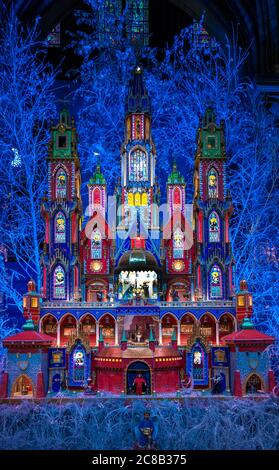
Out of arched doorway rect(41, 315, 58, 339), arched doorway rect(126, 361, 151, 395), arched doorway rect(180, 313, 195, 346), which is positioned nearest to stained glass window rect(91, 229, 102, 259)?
arched doorway rect(41, 315, 58, 339)

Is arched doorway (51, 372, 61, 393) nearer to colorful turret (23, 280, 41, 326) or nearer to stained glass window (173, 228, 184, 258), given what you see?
colorful turret (23, 280, 41, 326)

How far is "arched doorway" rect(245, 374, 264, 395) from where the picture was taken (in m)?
17.4

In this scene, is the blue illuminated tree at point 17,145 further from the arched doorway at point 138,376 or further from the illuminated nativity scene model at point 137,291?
the arched doorway at point 138,376

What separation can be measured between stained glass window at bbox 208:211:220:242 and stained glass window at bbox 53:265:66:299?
6.59 meters

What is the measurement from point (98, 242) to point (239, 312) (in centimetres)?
697

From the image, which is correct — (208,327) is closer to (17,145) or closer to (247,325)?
(247,325)

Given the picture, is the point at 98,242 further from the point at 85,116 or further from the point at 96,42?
the point at 96,42

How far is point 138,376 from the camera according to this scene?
17.7 m

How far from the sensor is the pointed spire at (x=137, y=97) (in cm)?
2291

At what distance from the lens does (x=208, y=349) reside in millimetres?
18688

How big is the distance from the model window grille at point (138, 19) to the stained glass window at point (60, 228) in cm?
1606

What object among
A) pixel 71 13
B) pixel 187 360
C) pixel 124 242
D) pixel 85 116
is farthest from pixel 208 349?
pixel 71 13
